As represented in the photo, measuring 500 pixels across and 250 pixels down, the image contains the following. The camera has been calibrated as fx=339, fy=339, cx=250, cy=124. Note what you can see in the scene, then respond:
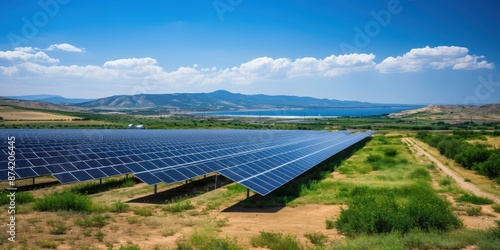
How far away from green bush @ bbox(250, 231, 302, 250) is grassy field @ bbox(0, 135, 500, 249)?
32 mm

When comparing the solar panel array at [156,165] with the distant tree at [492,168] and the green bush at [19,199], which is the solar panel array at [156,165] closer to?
the green bush at [19,199]

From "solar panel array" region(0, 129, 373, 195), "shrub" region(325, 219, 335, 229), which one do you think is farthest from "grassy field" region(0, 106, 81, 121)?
"shrub" region(325, 219, 335, 229)

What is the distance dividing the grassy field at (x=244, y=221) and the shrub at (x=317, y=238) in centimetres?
4

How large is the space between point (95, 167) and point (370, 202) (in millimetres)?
17117

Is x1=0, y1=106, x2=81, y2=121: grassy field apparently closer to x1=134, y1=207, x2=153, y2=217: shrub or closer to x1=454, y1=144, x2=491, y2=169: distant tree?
x1=134, y1=207, x2=153, y2=217: shrub

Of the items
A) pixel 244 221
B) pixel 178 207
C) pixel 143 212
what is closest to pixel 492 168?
pixel 244 221

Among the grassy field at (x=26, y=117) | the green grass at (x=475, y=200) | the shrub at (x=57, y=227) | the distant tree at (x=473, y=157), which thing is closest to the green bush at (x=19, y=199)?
the shrub at (x=57, y=227)

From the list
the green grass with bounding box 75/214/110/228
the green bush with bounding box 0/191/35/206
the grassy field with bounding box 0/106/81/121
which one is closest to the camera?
the green grass with bounding box 75/214/110/228

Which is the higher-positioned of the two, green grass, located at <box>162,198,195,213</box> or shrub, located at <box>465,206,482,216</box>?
shrub, located at <box>465,206,482,216</box>

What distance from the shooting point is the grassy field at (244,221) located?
35.9 ft

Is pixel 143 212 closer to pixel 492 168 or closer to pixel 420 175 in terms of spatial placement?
pixel 420 175

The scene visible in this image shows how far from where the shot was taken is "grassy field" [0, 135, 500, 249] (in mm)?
10938

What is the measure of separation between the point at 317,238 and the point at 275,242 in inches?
71.7

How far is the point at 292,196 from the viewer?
20.5m
